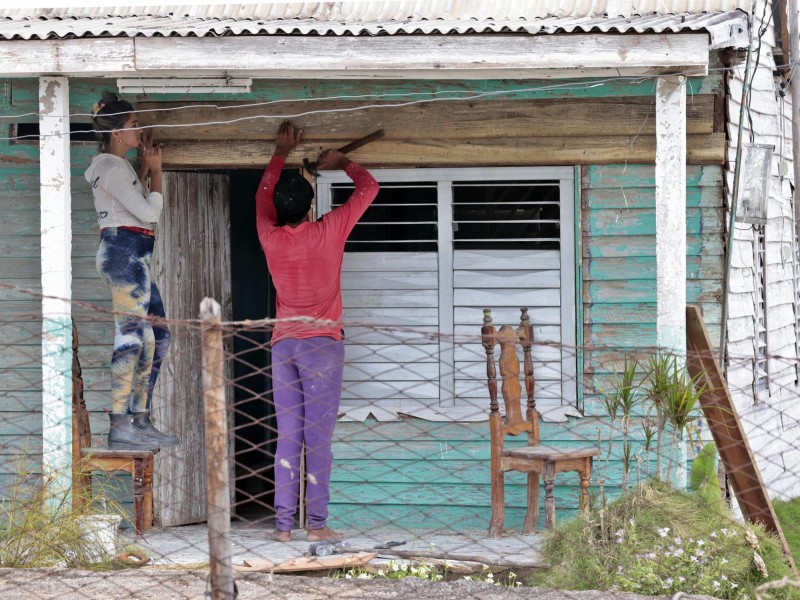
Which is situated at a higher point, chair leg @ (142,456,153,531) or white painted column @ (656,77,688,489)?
white painted column @ (656,77,688,489)

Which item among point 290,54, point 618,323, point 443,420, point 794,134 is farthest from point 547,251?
point 794,134

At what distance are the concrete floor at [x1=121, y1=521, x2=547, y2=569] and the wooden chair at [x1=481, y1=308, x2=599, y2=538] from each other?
203 mm

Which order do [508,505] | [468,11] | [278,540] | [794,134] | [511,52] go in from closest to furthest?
1. [511,52]
2. [278,540]
3. [508,505]
4. [468,11]
5. [794,134]

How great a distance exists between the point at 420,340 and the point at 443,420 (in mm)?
552

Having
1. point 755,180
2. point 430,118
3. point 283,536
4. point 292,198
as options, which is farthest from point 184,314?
point 755,180

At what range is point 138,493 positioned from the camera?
6.79 m

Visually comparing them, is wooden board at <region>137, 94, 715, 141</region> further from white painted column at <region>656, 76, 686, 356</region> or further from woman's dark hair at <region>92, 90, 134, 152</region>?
white painted column at <region>656, 76, 686, 356</region>

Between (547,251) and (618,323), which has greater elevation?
(547,251)

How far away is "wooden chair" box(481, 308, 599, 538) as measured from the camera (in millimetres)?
6566

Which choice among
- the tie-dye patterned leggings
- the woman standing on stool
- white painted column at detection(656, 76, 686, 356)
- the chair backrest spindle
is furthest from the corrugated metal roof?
the chair backrest spindle

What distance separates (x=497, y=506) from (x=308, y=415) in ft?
4.39

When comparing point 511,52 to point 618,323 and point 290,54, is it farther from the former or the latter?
point 618,323

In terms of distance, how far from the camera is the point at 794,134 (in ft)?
31.4

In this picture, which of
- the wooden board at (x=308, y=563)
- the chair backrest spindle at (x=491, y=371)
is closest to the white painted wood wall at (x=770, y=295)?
the chair backrest spindle at (x=491, y=371)
